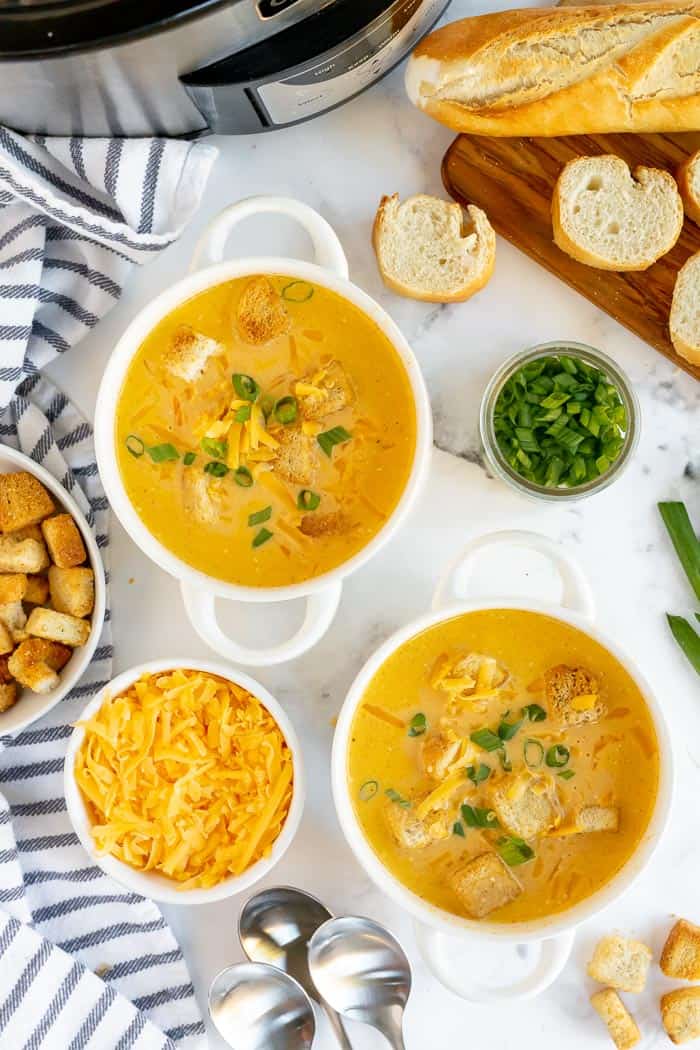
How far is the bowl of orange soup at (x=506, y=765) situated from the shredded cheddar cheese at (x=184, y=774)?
173 millimetres

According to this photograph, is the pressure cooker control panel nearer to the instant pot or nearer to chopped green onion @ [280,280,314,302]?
the instant pot

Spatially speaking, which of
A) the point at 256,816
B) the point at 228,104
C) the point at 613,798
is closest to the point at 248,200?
the point at 228,104

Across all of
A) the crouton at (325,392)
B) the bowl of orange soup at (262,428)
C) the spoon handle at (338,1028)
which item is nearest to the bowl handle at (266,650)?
the bowl of orange soup at (262,428)

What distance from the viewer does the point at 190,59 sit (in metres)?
1.72

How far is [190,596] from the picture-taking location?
84.2 inches

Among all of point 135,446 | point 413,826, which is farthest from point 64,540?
point 413,826

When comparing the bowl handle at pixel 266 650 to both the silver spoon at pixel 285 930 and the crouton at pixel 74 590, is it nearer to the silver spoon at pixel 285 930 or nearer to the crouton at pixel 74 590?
the crouton at pixel 74 590

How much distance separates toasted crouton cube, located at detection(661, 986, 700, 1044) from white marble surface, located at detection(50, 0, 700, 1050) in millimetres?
65

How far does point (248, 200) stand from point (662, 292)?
0.83 metres

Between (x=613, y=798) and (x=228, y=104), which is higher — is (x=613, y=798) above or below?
below

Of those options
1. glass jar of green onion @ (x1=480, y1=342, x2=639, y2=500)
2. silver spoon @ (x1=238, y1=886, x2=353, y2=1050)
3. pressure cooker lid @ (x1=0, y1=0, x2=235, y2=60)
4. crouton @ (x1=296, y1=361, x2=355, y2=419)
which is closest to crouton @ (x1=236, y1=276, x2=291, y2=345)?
crouton @ (x1=296, y1=361, x2=355, y2=419)

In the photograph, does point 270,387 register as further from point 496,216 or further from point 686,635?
point 686,635

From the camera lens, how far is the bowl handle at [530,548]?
2.05 meters

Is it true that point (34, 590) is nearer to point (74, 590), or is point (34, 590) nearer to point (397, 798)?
point (74, 590)
